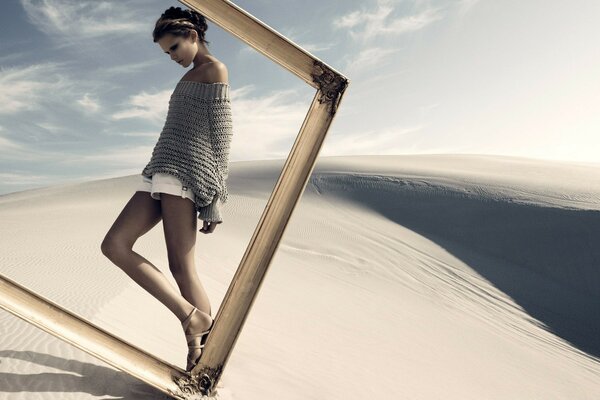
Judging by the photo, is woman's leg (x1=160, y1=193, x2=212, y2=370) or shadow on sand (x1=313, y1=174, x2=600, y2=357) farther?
shadow on sand (x1=313, y1=174, x2=600, y2=357)

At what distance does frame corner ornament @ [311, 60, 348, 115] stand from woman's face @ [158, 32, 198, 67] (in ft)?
1.83

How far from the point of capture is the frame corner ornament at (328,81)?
208 cm

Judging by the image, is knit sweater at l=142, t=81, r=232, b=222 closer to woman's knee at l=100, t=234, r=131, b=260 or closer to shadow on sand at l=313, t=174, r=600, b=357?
woman's knee at l=100, t=234, r=131, b=260

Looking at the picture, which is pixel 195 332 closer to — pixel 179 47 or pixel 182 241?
pixel 182 241

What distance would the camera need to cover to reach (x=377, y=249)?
1019 centimetres

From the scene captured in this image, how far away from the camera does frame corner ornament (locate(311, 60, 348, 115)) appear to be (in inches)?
82.0

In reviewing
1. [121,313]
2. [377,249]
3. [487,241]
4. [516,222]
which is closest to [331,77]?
[121,313]

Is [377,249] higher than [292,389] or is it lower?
higher

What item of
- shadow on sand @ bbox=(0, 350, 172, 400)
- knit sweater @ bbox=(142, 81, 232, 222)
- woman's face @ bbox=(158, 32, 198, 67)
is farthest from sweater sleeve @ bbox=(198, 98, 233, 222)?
Answer: shadow on sand @ bbox=(0, 350, 172, 400)

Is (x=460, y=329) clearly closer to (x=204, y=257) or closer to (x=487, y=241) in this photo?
(x=204, y=257)

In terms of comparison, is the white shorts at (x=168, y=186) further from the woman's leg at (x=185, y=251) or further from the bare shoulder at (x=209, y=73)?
the bare shoulder at (x=209, y=73)

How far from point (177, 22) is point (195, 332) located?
1398 millimetres

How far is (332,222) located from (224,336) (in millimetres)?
9556

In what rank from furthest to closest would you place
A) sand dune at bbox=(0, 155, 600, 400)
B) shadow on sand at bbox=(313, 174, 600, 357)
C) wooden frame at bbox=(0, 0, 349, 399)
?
shadow on sand at bbox=(313, 174, 600, 357) < sand dune at bbox=(0, 155, 600, 400) < wooden frame at bbox=(0, 0, 349, 399)
